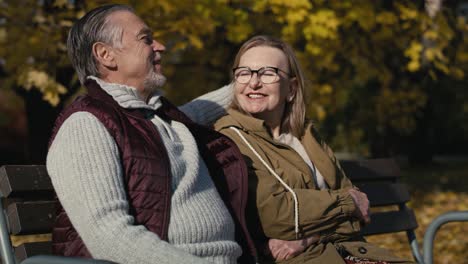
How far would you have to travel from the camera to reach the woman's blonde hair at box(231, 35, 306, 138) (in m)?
3.88

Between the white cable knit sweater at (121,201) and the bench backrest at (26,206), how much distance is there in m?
0.30

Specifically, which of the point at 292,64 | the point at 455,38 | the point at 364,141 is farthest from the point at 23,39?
the point at 364,141

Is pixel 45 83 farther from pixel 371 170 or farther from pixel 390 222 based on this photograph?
pixel 390 222

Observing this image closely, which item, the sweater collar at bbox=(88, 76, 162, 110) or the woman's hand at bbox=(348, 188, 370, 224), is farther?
the woman's hand at bbox=(348, 188, 370, 224)

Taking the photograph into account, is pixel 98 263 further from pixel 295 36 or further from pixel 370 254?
pixel 295 36

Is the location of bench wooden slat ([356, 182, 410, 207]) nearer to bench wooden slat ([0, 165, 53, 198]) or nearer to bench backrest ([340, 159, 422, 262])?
bench backrest ([340, 159, 422, 262])

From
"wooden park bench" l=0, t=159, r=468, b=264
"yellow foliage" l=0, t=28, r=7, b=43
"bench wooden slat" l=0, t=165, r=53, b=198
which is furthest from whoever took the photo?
"yellow foliage" l=0, t=28, r=7, b=43

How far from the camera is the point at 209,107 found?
389 centimetres

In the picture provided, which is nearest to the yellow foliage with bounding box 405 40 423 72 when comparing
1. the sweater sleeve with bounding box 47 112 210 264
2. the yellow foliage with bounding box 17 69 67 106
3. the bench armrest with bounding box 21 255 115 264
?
the yellow foliage with bounding box 17 69 67 106

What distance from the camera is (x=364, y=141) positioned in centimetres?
2253

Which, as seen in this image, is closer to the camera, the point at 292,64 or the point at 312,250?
the point at 312,250

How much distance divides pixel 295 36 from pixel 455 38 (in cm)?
241

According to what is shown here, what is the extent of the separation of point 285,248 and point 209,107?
78 cm

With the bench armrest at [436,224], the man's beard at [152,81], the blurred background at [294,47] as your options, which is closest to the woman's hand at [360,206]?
the bench armrest at [436,224]
